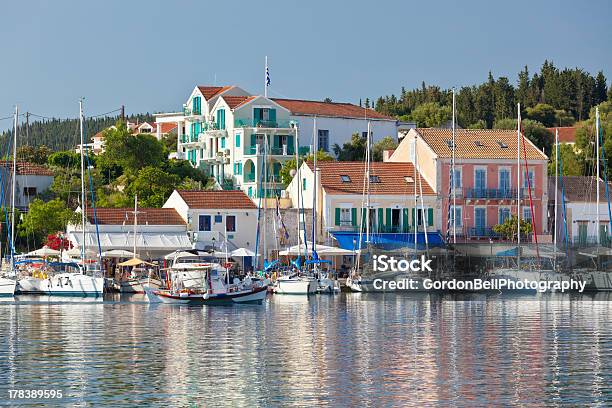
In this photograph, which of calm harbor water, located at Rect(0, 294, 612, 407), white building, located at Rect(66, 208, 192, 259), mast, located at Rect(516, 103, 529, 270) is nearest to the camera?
calm harbor water, located at Rect(0, 294, 612, 407)

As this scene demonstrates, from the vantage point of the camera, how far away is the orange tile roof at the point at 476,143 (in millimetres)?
95875

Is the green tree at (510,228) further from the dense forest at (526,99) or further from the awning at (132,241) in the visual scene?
the dense forest at (526,99)

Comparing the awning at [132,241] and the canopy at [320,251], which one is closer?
the canopy at [320,251]

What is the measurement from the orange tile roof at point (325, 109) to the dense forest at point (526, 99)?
1385 inches

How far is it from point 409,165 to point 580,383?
206 ft

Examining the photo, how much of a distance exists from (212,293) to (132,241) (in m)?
22.7

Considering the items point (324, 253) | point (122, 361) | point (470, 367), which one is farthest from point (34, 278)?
point (470, 367)

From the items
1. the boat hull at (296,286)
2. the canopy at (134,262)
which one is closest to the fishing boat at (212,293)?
the boat hull at (296,286)

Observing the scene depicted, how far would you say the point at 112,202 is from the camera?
10544 cm

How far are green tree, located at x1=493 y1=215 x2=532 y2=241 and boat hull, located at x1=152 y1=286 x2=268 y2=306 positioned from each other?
2869 cm

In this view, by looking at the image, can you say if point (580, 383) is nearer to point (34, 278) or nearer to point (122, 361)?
point (122, 361)

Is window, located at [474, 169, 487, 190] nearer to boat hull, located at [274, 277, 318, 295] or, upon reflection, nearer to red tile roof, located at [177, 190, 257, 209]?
red tile roof, located at [177, 190, 257, 209]

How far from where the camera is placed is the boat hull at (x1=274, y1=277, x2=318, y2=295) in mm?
Result: 78688

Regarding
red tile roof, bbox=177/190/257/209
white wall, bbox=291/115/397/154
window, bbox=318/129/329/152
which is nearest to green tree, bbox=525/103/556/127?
white wall, bbox=291/115/397/154
